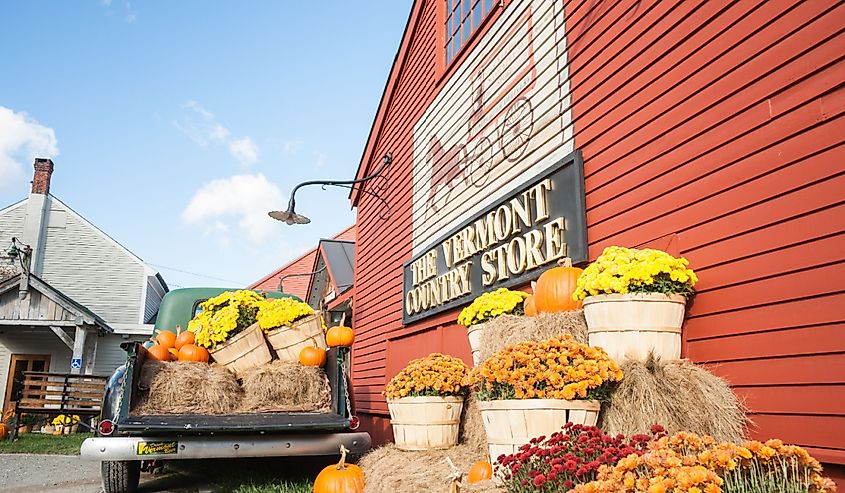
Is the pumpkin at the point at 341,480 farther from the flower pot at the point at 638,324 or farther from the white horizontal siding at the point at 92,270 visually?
the white horizontal siding at the point at 92,270

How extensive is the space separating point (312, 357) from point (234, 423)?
1087 millimetres

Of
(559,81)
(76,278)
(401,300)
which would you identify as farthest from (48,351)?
(559,81)

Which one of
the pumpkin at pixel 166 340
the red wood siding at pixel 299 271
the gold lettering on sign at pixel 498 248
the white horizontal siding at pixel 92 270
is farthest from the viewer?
the red wood siding at pixel 299 271

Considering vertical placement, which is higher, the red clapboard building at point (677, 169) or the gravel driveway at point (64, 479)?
the red clapboard building at point (677, 169)

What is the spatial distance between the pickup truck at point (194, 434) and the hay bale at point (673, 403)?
2.51m

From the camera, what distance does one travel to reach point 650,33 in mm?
4586

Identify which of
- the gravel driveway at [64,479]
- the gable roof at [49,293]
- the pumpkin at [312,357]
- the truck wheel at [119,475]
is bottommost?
the gravel driveway at [64,479]

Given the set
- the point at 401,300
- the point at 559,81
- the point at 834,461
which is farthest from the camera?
the point at 401,300

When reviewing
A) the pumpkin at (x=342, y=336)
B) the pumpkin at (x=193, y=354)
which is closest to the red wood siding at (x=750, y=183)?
the pumpkin at (x=342, y=336)

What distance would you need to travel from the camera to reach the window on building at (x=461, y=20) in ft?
25.2

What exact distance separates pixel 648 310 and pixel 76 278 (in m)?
22.7

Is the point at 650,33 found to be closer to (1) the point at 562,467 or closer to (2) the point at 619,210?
(2) the point at 619,210

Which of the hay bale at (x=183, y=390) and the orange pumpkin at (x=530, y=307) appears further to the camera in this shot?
the hay bale at (x=183, y=390)

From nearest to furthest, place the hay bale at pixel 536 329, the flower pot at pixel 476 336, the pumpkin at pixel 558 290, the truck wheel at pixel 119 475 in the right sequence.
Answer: the hay bale at pixel 536 329 < the pumpkin at pixel 558 290 < the truck wheel at pixel 119 475 < the flower pot at pixel 476 336
